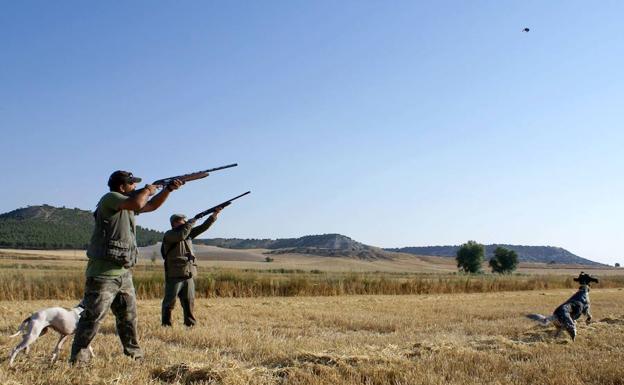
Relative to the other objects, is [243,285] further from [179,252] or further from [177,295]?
[179,252]

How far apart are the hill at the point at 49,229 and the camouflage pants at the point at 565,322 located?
115832 millimetres

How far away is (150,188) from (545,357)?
5.22 metres

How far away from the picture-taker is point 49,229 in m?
148

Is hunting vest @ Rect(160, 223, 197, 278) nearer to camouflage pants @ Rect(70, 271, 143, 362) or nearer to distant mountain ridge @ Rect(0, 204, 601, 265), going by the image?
camouflage pants @ Rect(70, 271, 143, 362)

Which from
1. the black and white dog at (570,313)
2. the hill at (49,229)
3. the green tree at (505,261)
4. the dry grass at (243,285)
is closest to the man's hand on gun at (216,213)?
the black and white dog at (570,313)

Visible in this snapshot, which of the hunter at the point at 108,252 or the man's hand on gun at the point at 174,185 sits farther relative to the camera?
the man's hand on gun at the point at 174,185

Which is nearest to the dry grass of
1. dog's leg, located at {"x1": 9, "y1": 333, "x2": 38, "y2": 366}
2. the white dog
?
the white dog

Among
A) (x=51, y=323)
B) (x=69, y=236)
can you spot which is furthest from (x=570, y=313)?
(x=69, y=236)

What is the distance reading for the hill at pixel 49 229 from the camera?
392 ft

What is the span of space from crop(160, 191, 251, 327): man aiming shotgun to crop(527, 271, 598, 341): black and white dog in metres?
5.53

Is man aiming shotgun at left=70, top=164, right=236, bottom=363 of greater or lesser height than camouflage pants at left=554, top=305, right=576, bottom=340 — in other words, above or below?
above

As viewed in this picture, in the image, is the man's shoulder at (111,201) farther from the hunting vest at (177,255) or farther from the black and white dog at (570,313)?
the black and white dog at (570,313)

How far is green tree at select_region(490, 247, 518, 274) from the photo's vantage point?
88562 millimetres

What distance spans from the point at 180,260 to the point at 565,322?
21.2ft
